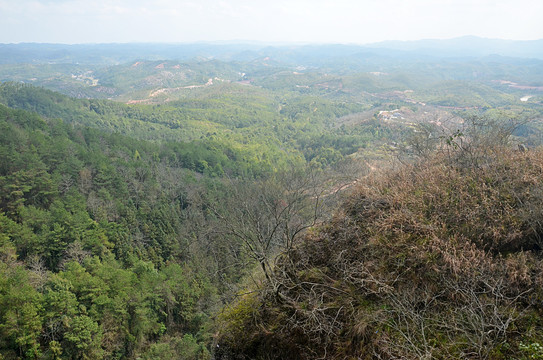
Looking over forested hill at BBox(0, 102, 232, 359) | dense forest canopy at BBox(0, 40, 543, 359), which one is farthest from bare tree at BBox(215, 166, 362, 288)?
forested hill at BBox(0, 102, 232, 359)

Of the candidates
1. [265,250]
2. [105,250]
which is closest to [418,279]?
[265,250]

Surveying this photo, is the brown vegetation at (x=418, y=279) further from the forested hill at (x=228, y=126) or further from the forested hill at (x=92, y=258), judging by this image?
the forested hill at (x=228, y=126)

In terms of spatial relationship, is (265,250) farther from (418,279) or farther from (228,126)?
(228,126)

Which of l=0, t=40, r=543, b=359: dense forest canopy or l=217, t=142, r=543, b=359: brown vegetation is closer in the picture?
l=217, t=142, r=543, b=359: brown vegetation

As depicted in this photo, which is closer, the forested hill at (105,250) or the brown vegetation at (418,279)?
the brown vegetation at (418,279)

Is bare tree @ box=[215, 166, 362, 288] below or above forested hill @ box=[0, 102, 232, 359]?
above

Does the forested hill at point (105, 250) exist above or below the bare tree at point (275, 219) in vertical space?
below

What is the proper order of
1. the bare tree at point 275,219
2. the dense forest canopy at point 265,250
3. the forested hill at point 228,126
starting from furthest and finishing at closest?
the forested hill at point 228,126
the bare tree at point 275,219
the dense forest canopy at point 265,250

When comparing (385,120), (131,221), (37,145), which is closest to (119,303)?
(131,221)

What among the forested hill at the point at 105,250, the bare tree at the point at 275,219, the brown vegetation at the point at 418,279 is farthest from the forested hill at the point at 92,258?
the brown vegetation at the point at 418,279

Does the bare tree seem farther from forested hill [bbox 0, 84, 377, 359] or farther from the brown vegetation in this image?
the brown vegetation

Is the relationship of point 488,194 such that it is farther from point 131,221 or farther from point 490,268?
point 131,221
